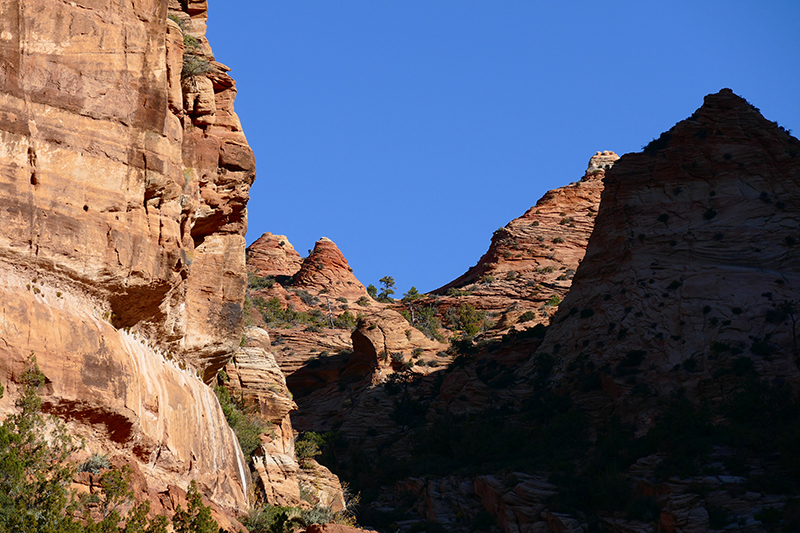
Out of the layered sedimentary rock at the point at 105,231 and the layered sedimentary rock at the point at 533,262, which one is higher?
the layered sedimentary rock at the point at 533,262

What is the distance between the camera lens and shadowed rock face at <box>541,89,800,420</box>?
45125 millimetres

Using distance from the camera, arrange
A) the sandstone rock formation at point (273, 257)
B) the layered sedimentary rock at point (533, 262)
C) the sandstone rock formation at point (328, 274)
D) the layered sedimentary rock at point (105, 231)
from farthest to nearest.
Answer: the sandstone rock formation at point (273, 257), the sandstone rock formation at point (328, 274), the layered sedimentary rock at point (533, 262), the layered sedimentary rock at point (105, 231)

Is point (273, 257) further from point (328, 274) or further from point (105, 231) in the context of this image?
point (105, 231)

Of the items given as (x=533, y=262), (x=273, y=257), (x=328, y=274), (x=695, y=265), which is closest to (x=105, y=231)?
(x=695, y=265)

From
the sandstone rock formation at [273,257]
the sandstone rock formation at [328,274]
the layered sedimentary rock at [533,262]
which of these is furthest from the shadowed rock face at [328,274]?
the layered sedimentary rock at [533,262]

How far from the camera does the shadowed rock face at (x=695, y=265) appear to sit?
4512 cm

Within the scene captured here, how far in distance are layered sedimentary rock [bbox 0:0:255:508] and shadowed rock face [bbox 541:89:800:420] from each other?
29.6m

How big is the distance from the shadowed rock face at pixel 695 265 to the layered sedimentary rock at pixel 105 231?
97.3 feet

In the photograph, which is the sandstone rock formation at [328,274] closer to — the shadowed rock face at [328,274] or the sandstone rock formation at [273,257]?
the shadowed rock face at [328,274]

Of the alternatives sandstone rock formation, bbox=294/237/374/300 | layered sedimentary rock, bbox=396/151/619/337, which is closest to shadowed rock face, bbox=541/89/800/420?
layered sedimentary rock, bbox=396/151/619/337

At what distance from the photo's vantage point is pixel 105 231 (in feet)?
58.1

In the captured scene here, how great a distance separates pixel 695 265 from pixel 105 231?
4152cm

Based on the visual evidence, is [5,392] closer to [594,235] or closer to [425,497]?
[425,497]

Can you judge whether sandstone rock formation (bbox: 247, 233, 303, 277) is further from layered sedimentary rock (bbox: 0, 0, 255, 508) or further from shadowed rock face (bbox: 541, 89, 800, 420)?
layered sedimentary rock (bbox: 0, 0, 255, 508)
